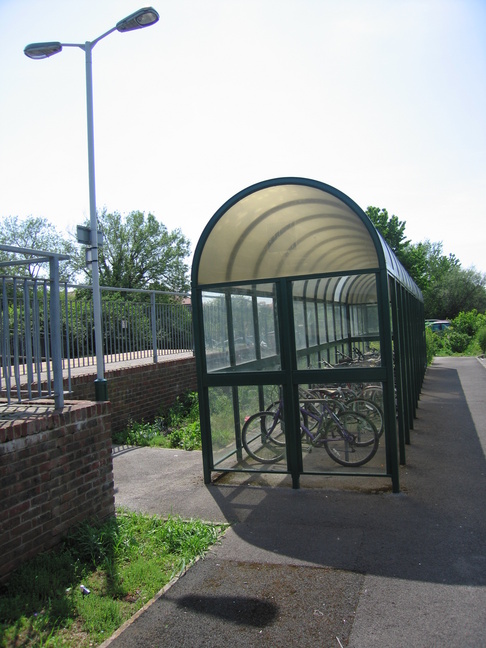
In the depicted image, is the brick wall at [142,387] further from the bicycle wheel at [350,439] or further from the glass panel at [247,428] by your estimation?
the bicycle wheel at [350,439]

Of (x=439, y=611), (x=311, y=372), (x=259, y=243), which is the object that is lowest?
(x=439, y=611)

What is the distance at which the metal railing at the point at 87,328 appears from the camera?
176 inches

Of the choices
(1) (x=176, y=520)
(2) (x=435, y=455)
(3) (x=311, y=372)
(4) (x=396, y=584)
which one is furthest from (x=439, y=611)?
(2) (x=435, y=455)

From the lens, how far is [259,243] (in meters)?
6.86

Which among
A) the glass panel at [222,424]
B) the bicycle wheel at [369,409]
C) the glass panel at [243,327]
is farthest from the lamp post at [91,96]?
the bicycle wheel at [369,409]

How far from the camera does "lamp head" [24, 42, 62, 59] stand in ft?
24.3

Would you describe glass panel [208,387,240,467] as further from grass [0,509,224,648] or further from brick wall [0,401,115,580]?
brick wall [0,401,115,580]

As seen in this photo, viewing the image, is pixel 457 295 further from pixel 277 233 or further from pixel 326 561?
pixel 326 561

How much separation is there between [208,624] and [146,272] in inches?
1900

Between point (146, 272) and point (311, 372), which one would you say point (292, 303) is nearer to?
point (311, 372)

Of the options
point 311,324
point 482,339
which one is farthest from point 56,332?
point 482,339

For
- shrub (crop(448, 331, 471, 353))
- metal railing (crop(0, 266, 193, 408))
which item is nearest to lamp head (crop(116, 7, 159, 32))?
metal railing (crop(0, 266, 193, 408))

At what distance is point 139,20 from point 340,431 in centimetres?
572

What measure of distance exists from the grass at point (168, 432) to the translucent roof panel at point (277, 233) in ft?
9.12
